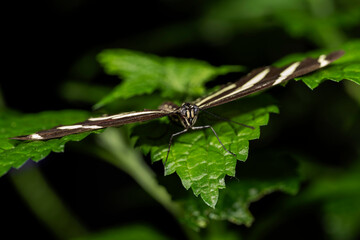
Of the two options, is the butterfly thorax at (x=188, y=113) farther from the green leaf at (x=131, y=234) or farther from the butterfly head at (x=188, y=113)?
the green leaf at (x=131, y=234)

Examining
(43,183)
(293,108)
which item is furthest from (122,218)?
(293,108)

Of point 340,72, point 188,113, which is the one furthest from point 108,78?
point 340,72

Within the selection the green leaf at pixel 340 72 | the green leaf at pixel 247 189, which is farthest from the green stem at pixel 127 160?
the green leaf at pixel 340 72

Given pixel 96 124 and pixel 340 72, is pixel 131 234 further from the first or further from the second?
pixel 340 72

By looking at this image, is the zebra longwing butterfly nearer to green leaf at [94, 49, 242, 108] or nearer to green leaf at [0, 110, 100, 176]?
green leaf at [0, 110, 100, 176]

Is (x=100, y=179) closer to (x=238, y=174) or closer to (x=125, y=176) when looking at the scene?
(x=125, y=176)
